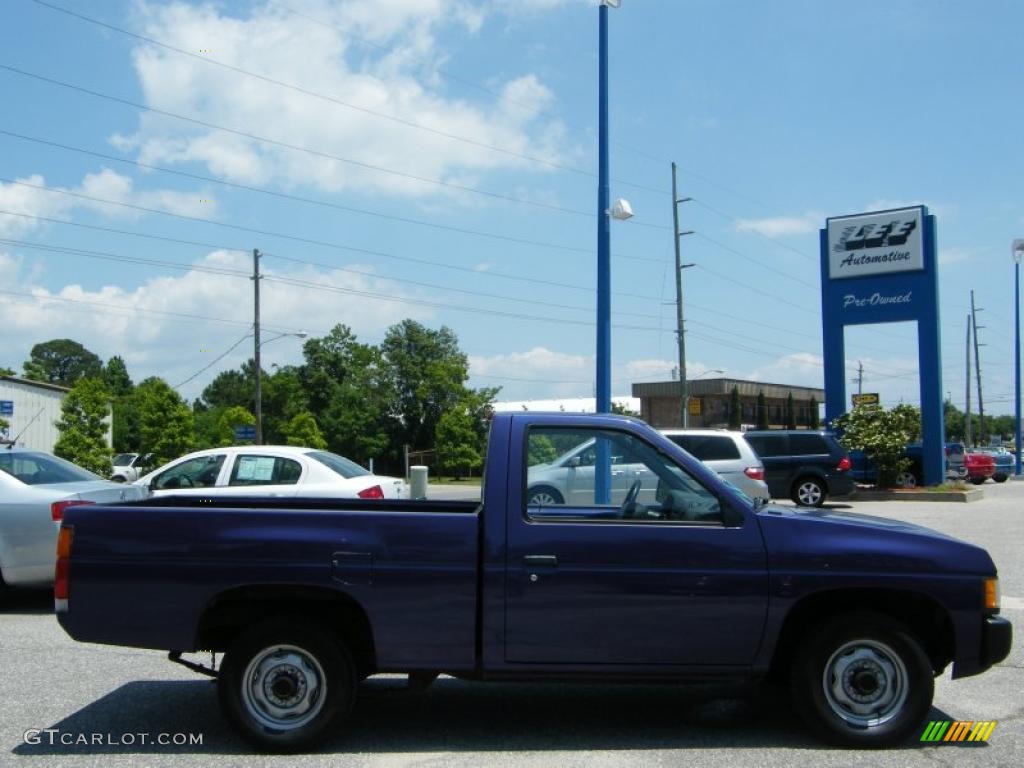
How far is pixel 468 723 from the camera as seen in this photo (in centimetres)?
581

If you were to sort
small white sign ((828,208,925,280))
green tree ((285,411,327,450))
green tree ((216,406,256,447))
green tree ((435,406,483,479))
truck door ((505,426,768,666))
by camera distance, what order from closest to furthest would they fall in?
truck door ((505,426,768,666)) < small white sign ((828,208,925,280)) < green tree ((435,406,483,479)) < green tree ((216,406,256,447)) < green tree ((285,411,327,450))

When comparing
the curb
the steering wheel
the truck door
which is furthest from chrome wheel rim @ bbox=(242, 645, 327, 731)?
the curb

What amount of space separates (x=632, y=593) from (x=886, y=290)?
87.4 feet

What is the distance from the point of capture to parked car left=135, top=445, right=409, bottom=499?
11695 mm

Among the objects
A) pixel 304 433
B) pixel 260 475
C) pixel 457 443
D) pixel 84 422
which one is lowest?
pixel 260 475

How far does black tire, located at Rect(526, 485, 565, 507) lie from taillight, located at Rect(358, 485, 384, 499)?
5.59 metres

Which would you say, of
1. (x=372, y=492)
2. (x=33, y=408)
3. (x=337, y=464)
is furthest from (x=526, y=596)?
(x=33, y=408)

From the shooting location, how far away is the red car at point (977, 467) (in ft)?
118

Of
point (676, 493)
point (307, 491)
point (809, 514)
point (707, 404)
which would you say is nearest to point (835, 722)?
point (809, 514)

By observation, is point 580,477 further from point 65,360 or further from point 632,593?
point 65,360

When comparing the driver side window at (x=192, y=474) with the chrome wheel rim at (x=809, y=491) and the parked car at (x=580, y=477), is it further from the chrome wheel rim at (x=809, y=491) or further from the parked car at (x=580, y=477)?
the chrome wheel rim at (x=809, y=491)

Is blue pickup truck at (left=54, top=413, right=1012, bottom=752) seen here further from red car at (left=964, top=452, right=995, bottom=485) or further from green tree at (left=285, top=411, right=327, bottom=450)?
green tree at (left=285, top=411, right=327, bottom=450)

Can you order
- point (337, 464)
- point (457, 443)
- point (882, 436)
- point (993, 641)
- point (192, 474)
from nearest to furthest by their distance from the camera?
point (993, 641), point (192, 474), point (337, 464), point (882, 436), point (457, 443)

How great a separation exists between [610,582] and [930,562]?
1.73 m
